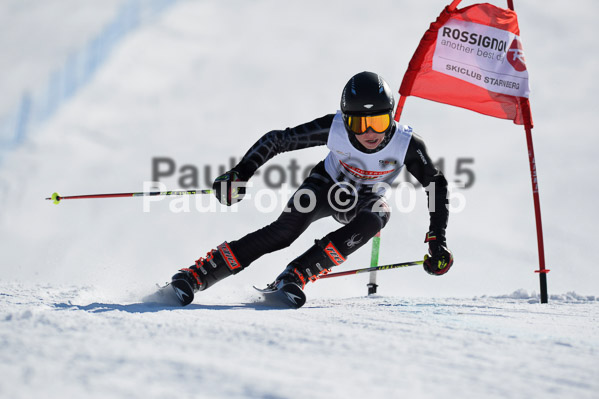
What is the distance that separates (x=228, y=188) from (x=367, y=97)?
3.51 ft

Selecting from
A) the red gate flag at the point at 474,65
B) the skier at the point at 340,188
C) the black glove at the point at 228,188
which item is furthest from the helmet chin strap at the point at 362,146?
the red gate flag at the point at 474,65

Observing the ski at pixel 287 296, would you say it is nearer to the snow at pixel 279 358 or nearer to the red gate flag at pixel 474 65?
the snow at pixel 279 358

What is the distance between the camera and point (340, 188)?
3.52 m

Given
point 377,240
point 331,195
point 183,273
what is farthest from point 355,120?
point 377,240

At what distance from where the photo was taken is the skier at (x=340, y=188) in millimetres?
3146

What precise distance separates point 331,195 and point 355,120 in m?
0.58

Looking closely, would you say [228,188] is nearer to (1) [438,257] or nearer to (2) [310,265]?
→ (2) [310,265]

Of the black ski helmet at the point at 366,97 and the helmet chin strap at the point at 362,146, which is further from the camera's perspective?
the helmet chin strap at the point at 362,146

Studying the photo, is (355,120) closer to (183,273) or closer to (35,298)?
(183,273)

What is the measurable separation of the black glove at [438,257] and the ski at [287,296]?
3.00 feet

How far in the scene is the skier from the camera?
3.15 metres

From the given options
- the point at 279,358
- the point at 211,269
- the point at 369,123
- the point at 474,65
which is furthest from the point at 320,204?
the point at 474,65

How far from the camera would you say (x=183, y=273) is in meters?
3.00

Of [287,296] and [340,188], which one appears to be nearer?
[287,296]
